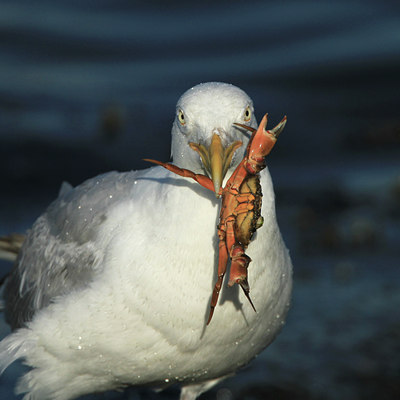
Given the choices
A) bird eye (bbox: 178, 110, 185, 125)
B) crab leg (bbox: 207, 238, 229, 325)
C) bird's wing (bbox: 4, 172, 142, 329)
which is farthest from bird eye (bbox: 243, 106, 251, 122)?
bird's wing (bbox: 4, 172, 142, 329)

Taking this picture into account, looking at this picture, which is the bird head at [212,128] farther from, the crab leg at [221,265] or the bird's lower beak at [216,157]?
the crab leg at [221,265]

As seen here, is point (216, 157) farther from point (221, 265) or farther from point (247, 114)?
point (221, 265)

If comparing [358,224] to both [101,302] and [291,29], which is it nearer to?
[101,302]

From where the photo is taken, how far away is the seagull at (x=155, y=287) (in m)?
4.28

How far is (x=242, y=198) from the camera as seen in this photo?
13.1 ft

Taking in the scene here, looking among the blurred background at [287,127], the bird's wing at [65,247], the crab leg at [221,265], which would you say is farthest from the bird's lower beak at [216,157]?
the blurred background at [287,127]

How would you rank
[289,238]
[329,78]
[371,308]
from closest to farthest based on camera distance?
[371,308] → [289,238] → [329,78]

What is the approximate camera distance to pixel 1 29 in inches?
569

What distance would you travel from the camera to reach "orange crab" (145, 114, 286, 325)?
395cm

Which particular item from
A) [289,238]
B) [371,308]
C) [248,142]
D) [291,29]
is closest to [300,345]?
[371,308]

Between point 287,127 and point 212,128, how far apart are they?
26.6ft

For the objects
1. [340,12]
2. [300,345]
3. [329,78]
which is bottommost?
[300,345]

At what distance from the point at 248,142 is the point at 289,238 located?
4.23 m

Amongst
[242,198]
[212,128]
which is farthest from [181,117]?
[242,198]
